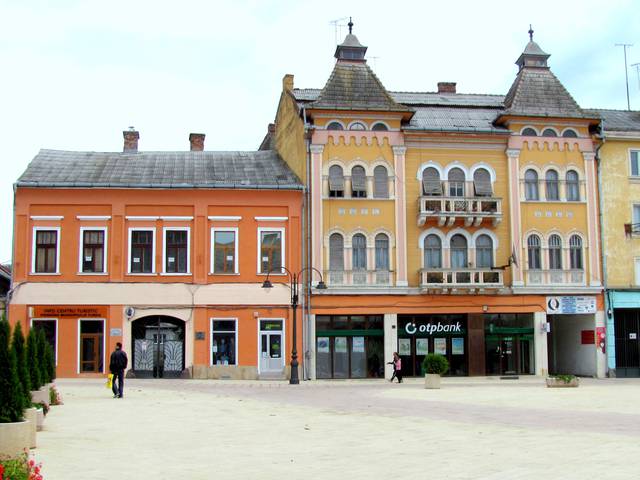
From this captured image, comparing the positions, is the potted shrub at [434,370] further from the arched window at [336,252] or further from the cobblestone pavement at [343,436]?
the arched window at [336,252]

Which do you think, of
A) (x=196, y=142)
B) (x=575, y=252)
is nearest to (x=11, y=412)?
(x=575, y=252)

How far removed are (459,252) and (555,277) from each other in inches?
198

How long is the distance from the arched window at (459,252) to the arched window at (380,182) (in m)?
4.11

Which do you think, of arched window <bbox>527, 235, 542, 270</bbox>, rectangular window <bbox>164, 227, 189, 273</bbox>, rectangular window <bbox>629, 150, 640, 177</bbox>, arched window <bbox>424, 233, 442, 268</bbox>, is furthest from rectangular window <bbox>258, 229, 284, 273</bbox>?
rectangular window <bbox>629, 150, 640, 177</bbox>

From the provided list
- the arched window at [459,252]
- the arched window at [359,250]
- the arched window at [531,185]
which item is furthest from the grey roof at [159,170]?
→ the arched window at [531,185]

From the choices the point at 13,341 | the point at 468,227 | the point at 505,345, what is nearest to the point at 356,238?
the point at 468,227

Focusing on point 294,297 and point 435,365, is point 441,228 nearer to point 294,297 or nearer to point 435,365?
point 294,297

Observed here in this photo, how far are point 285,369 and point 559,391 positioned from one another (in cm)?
1404

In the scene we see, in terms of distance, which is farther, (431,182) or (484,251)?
Result: (484,251)

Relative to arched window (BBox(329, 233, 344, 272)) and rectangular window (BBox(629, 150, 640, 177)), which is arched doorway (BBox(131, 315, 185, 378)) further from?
rectangular window (BBox(629, 150, 640, 177))

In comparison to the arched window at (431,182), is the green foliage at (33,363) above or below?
below

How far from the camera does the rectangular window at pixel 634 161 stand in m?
43.7

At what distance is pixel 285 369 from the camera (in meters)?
39.9

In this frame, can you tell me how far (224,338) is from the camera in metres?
39.9
